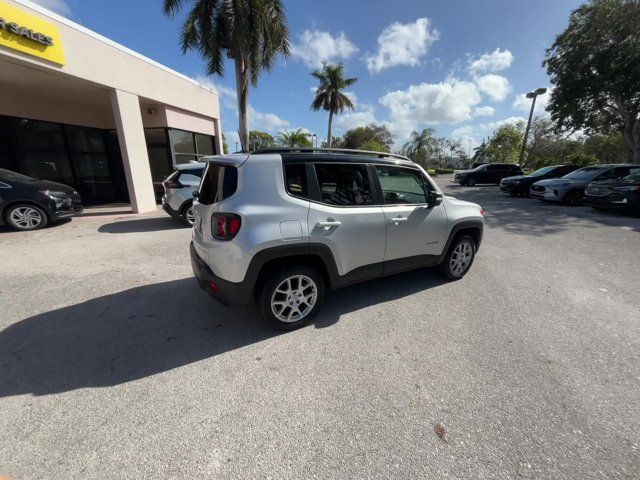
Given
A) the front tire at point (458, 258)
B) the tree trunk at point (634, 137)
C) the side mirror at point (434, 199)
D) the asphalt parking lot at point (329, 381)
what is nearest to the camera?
the asphalt parking lot at point (329, 381)

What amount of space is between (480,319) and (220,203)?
10.2 ft

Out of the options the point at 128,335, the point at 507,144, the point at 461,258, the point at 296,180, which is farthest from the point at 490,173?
the point at 507,144

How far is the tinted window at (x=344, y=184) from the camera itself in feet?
9.56

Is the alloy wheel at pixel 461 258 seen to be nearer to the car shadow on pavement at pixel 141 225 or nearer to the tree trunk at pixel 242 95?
the car shadow on pavement at pixel 141 225

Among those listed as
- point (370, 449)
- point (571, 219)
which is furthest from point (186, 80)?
point (571, 219)

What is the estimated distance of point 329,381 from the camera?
2.29 m

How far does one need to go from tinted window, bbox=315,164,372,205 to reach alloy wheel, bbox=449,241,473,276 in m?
1.84

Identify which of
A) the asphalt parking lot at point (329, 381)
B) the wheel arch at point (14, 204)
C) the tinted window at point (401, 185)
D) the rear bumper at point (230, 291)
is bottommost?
the asphalt parking lot at point (329, 381)

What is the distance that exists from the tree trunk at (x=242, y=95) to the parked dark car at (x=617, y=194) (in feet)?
45.4

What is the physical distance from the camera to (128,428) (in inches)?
73.4

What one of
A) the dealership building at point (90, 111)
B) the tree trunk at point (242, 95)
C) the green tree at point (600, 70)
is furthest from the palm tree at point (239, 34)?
the green tree at point (600, 70)

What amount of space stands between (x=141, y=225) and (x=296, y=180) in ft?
22.1

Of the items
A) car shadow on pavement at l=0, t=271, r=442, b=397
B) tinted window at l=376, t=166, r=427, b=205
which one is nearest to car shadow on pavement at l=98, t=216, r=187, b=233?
car shadow on pavement at l=0, t=271, r=442, b=397

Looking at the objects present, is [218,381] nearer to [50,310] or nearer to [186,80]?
[50,310]
